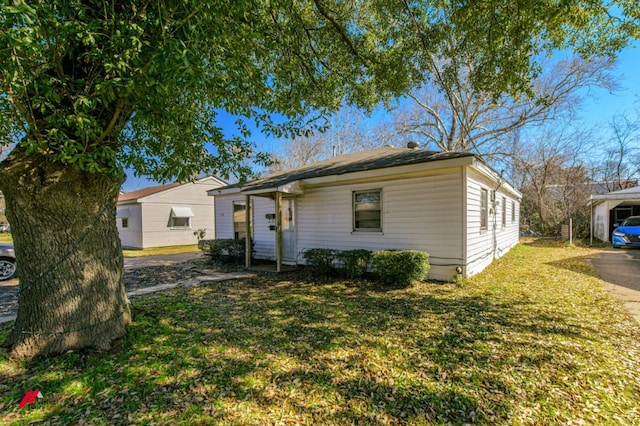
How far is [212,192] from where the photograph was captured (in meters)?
12.1

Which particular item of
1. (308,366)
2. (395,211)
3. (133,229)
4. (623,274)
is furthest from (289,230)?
(133,229)

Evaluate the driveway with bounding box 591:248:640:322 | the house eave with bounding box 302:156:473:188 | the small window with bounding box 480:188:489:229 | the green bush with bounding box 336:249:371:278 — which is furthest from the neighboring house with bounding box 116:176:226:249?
the driveway with bounding box 591:248:640:322

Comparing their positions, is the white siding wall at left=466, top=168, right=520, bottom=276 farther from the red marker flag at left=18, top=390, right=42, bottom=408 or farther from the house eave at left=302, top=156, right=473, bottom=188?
the red marker flag at left=18, top=390, right=42, bottom=408

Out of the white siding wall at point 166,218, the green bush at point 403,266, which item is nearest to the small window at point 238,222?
the green bush at point 403,266

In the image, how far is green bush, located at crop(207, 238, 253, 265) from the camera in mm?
10547

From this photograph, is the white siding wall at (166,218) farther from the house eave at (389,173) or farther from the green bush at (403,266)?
the green bush at (403,266)

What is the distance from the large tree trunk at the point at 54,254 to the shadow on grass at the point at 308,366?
304mm

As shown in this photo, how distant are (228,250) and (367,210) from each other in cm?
543

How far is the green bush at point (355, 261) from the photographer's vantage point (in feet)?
24.7

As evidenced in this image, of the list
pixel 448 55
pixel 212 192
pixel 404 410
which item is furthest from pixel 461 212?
pixel 212 192

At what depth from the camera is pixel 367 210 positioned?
823 cm

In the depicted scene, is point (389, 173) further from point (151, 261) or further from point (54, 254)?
point (151, 261)

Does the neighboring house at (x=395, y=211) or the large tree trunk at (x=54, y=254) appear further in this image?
the neighboring house at (x=395, y=211)

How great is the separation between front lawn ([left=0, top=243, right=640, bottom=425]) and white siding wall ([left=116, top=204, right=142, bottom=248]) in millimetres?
14135
